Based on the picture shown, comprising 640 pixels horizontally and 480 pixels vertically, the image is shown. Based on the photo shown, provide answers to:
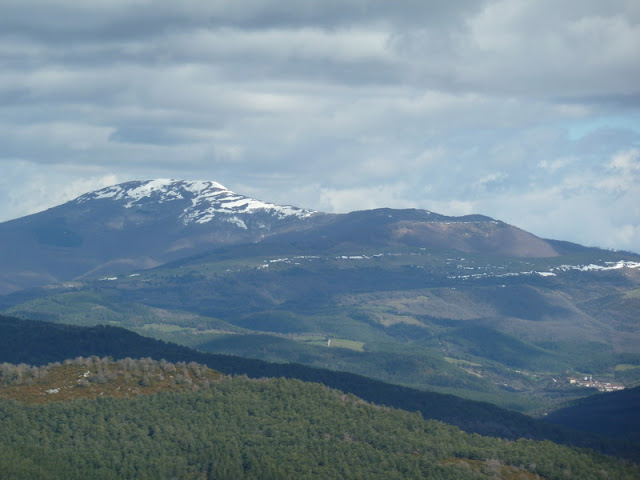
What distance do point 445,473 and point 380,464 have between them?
10.2m

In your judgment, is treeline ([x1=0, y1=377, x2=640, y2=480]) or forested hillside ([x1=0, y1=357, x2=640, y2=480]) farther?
forested hillside ([x1=0, y1=357, x2=640, y2=480])

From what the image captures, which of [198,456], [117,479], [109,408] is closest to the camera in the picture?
[117,479]

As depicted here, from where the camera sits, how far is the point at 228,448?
178 m

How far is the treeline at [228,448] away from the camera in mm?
169875

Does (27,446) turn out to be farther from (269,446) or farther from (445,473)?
(445,473)

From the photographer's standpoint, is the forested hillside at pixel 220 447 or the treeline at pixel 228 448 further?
the forested hillside at pixel 220 447

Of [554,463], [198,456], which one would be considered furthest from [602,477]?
[198,456]

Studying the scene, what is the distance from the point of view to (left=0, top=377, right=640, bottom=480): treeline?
557ft

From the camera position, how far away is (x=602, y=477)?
191 metres

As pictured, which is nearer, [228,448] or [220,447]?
[228,448]

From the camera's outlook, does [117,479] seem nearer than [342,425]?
Yes

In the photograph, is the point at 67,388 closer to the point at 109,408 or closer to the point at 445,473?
the point at 109,408

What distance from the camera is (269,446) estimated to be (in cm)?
18100

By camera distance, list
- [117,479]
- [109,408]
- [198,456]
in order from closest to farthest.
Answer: [117,479]
[198,456]
[109,408]
